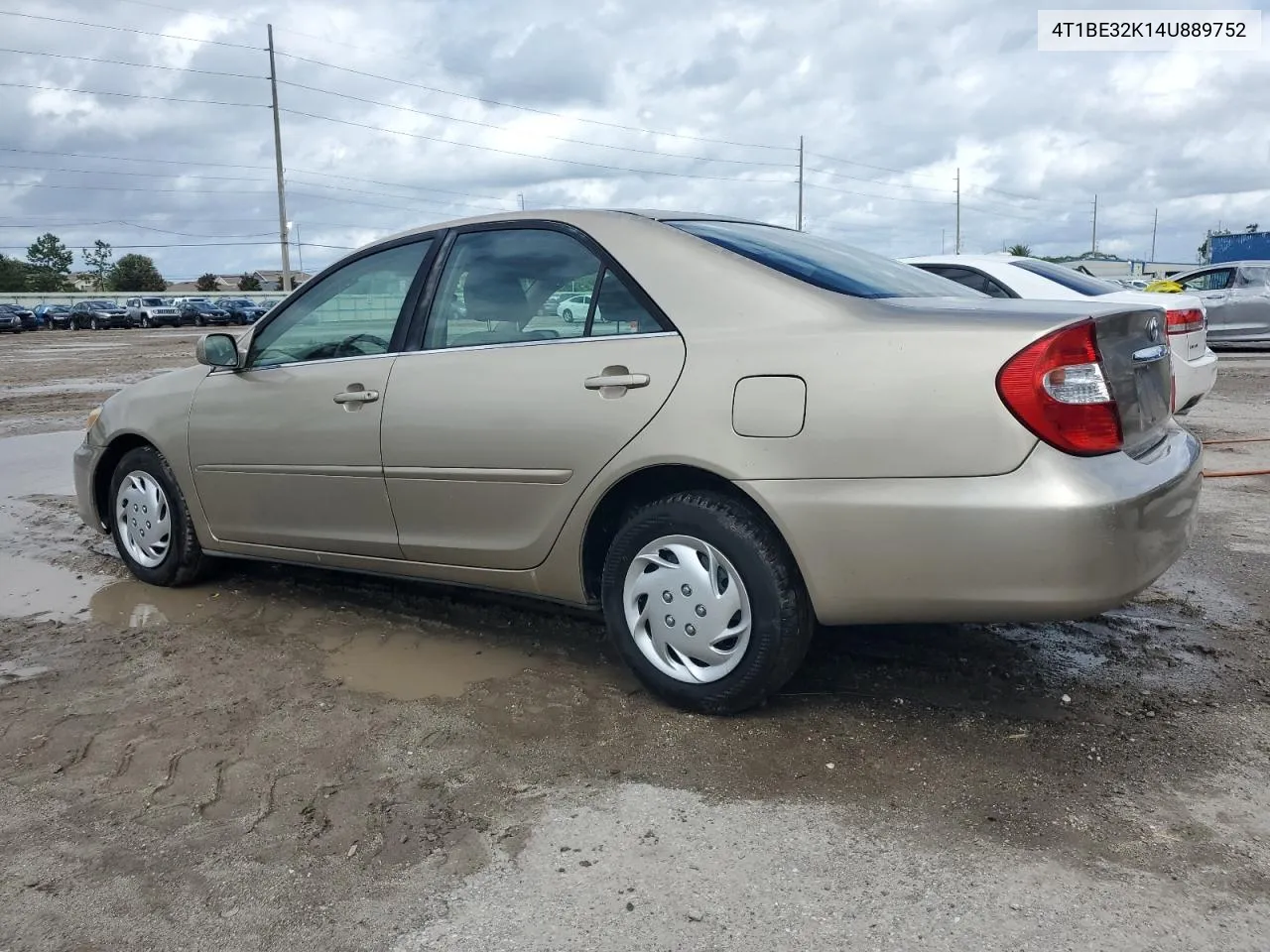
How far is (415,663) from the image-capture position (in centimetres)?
397

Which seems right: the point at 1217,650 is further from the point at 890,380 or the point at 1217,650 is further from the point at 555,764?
the point at 555,764

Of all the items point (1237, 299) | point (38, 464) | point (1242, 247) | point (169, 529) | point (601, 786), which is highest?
point (1242, 247)

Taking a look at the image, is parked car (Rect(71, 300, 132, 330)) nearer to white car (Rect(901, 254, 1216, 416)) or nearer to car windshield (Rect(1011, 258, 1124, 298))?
white car (Rect(901, 254, 1216, 416))

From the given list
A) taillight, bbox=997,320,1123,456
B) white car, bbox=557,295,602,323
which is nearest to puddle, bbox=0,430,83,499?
white car, bbox=557,295,602,323

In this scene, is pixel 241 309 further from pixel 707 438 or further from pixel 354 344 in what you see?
pixel 707 438

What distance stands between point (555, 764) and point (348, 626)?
1650mm

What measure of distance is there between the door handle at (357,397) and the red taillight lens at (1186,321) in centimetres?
580

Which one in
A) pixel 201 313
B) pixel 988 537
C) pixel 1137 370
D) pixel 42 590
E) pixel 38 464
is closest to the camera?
pixel 988 537

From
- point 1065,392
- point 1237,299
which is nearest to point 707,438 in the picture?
point 1065,392

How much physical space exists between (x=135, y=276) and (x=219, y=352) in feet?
347

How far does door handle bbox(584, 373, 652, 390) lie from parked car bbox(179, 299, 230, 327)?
185 ft

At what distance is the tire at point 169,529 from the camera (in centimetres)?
492

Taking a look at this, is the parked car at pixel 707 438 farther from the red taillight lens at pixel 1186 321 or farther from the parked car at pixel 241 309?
the parked car at pixel 241 309

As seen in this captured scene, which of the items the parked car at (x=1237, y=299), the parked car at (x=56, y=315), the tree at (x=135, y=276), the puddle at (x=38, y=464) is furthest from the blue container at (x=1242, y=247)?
the tree at (x=135, y=276)
